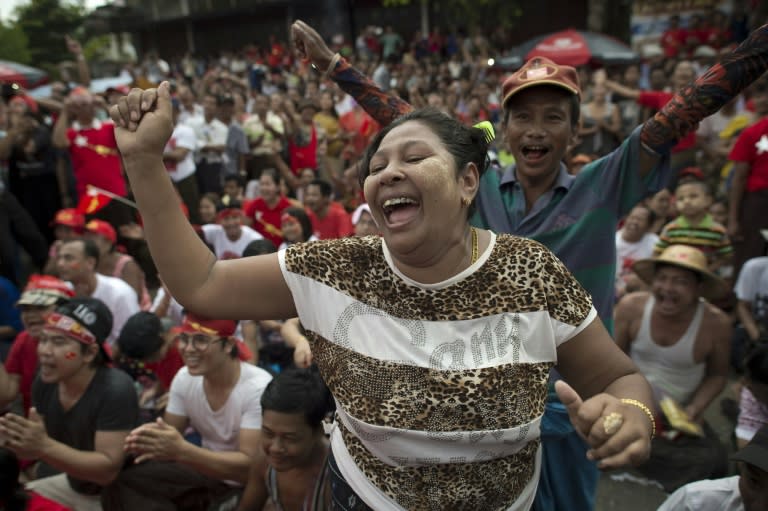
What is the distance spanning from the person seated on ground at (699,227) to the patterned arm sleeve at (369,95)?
3154mm

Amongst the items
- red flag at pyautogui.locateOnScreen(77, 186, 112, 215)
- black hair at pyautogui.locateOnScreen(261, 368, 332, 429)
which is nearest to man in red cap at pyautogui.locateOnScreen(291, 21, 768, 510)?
black hair at pyautogui.locateOnScreen(261, 368, 332, 429)

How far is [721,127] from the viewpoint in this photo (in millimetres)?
7469

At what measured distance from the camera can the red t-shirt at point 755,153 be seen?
16.8ft

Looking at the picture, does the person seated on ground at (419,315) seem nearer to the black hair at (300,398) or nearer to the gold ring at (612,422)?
the gold ring at (612,422)

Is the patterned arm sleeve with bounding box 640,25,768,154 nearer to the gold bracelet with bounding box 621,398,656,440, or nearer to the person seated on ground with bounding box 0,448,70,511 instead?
the gold bracelet with bounding box 621,398,656,440

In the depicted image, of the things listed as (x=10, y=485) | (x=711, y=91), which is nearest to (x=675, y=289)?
(x=711, y=91)

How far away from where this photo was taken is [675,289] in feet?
11.7

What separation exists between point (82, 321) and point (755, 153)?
5.04 meters

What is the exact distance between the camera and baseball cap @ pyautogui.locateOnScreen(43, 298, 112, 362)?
307 cm

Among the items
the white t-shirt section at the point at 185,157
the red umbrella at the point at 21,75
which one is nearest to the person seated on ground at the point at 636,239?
the white t-shirt section at the point at 185,157

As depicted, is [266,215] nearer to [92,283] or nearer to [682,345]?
[92,283]

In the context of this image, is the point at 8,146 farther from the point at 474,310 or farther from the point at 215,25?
the point at 215,25

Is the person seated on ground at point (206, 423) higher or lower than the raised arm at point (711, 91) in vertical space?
lower

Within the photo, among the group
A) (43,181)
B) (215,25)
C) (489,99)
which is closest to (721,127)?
(489,99)
